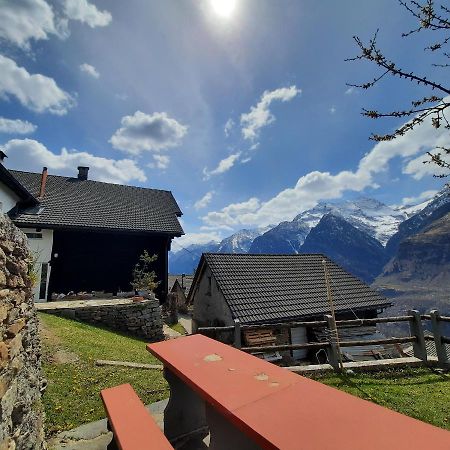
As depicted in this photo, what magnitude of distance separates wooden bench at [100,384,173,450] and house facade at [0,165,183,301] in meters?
15.0

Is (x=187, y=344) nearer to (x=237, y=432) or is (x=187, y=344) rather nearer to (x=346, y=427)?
(x=237, y=432)

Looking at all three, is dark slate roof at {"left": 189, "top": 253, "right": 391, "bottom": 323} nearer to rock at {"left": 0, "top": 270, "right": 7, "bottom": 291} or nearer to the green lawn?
the green lawn

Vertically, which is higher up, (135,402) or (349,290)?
(349,290)

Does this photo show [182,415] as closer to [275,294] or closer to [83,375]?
[83,375]

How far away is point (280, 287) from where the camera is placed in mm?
14719

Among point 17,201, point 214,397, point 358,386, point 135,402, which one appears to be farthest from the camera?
point 17,201

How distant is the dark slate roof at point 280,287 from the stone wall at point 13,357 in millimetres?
9617

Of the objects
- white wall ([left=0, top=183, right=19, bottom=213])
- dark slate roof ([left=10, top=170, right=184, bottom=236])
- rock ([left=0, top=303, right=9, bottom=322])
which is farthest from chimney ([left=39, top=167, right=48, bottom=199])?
rock ([left=0, top=303, right=9, bottom=322])

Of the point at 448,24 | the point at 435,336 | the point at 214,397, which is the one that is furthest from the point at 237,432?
the point at 435,336

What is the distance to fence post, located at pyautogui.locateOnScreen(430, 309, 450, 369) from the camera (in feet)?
21.5

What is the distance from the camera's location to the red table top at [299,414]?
148 centimetres

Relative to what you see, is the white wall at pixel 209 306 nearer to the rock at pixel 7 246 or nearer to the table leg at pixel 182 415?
the table leg at pixel 182 415

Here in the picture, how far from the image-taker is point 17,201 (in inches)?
671

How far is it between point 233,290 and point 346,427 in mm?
12138
